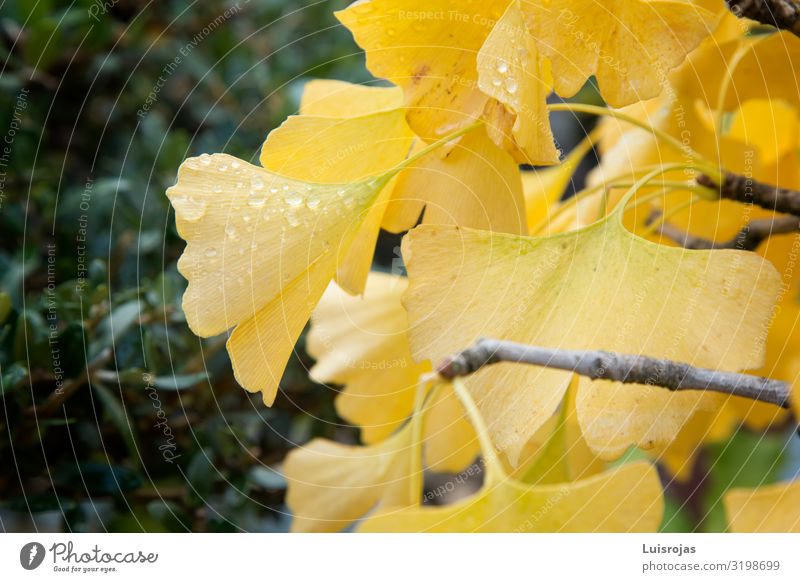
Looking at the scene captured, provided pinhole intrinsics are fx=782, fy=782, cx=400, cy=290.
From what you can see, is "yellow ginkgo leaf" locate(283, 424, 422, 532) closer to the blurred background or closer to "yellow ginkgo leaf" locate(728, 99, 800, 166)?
the blurred background

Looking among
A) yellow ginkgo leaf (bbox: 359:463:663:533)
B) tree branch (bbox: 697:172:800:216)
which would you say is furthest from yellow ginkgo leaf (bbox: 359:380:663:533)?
tree branch (bbox: 697:172:800:216)

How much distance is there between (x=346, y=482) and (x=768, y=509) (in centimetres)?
14

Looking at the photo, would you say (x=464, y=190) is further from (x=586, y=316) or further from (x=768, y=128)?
(x=768, y=128)

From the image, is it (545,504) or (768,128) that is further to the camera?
(768,128)

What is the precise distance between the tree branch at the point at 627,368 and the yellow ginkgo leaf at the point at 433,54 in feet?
0.19

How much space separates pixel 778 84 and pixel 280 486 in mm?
265

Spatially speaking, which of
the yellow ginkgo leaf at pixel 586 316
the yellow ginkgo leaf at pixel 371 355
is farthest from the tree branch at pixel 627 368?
the yellow ginkgo leaf at pixel 371 355

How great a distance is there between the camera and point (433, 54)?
22 centimetres

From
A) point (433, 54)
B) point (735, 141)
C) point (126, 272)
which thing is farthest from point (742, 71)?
point (126, 272)

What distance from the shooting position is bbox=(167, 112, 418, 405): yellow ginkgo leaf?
0.65 feet

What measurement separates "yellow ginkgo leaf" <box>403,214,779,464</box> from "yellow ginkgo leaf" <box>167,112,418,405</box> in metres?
0.02

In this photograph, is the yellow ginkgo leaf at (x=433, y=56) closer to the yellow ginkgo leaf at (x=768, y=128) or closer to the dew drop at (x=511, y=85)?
the dew drop at (x=511, y=85)

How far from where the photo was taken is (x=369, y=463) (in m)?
0.28

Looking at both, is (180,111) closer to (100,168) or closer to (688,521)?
(100,168)
